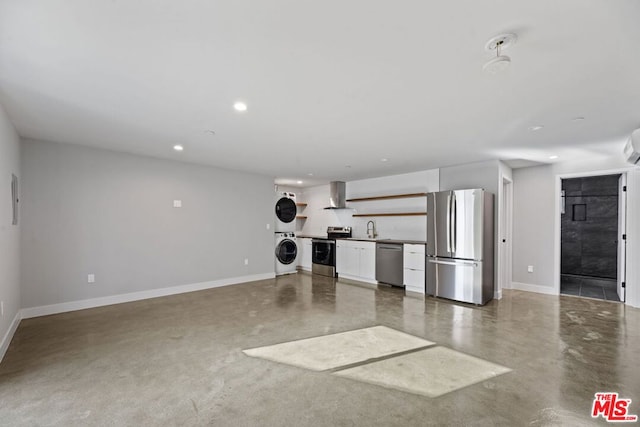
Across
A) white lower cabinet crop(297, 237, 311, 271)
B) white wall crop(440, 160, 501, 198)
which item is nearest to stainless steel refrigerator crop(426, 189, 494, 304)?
white wall crop(440, 160, 501, 198)

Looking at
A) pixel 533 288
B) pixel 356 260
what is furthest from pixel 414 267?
pixel 533 288

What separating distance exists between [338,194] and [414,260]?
275cm

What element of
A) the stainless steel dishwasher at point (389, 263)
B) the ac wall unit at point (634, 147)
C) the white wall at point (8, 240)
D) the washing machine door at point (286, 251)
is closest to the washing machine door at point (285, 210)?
the washing machine door at point (286, 251)

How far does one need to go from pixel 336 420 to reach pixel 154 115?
3.20 meters

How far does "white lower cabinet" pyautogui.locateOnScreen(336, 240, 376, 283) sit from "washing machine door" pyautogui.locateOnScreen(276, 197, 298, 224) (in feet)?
4.73

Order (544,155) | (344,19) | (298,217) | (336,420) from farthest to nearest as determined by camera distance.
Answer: (298,217), (544,155), (336,420), (344,19)

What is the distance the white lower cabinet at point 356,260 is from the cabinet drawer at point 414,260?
0.75 meters

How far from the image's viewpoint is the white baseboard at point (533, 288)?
17.2 ft

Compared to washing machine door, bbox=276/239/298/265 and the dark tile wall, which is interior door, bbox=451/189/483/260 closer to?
washing machine door, bbox=276/239/298/265

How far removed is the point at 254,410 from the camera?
1951 millimetres

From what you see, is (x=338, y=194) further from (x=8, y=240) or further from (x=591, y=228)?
(x=591, y=228)

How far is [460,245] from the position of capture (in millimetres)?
4746

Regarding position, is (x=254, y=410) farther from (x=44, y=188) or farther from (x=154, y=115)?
(x=44, y=188)

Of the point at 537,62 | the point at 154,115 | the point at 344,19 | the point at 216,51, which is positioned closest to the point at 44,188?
the point at 154,115
